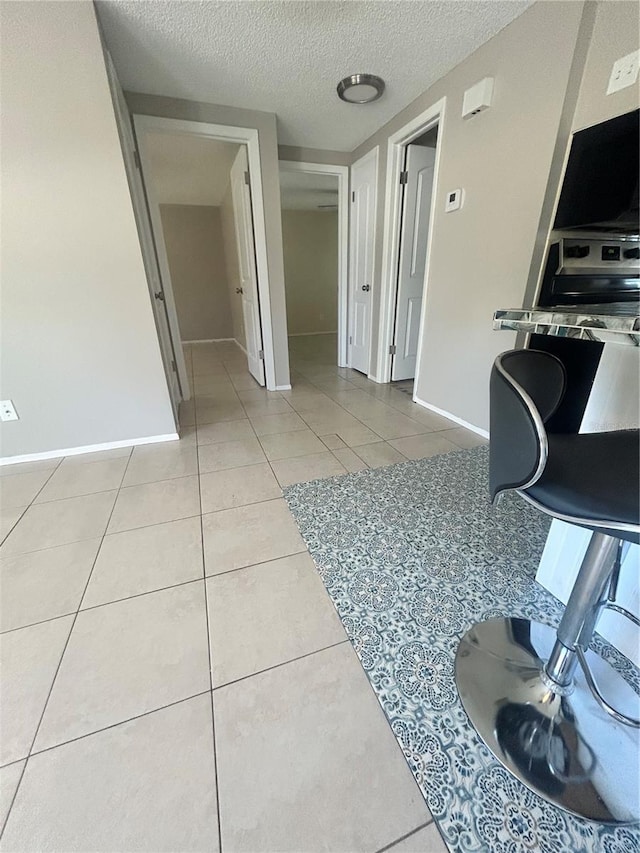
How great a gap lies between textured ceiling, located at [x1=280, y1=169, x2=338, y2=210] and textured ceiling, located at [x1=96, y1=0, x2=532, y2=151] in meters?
1.91

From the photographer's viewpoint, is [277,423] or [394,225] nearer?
[277,423]

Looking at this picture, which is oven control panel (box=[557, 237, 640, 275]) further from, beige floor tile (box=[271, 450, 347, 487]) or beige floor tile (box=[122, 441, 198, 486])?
beige floor tile (box=[122, 441, 198, 486])

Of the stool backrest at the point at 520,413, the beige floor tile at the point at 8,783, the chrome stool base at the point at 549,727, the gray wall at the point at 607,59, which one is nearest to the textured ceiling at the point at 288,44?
the gray wall at the point at 607,59

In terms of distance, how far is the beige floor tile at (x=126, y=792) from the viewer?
65cm

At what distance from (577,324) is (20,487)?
2501 millimetres

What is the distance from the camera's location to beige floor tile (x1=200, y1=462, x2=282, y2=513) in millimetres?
1657

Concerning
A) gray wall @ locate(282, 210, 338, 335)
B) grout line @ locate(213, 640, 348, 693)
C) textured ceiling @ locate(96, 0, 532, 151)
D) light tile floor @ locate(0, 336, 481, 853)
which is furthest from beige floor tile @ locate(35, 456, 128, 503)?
gray wall @ locate(282, 210, 338, 335)

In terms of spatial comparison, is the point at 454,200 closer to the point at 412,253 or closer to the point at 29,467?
the point at 412,253

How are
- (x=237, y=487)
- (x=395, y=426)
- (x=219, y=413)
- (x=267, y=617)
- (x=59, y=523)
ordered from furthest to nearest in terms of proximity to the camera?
(x=219, y=413) → (x=395, y=426) → (x=237, y=487) → (x=59, y=523) → (x=267, y=617)

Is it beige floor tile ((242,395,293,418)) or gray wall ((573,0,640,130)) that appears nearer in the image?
gray wall ((573,0,640,130))

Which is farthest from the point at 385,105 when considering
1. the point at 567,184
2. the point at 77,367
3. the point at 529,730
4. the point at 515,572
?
the point at 529,730

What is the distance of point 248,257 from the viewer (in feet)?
10.1

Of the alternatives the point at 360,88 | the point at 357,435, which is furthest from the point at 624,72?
the point at 357,435

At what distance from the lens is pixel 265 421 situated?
2.61m
